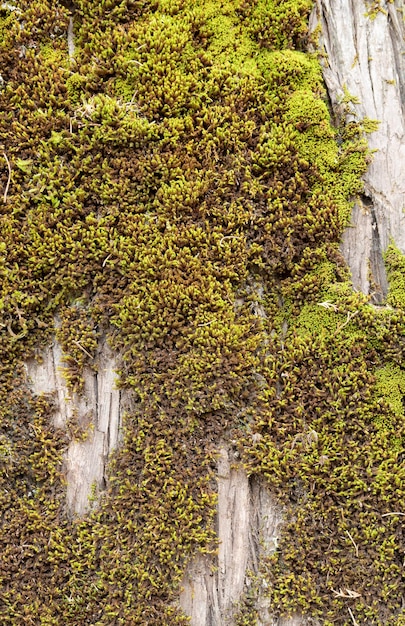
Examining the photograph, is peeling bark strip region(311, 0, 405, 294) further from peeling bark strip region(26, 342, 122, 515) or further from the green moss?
peeling bark strip region(26, 342, 122, 515)

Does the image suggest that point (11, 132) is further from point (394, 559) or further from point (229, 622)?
point (394, 559)

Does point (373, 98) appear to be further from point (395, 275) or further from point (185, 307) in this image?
point (185, 307)

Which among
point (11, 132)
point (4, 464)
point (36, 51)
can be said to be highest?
point (36, 51)

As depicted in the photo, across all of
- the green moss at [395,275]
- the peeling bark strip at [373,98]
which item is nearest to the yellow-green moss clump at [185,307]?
the green moss at [395,275]

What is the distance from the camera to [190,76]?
3.47 m

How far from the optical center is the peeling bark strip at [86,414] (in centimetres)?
332

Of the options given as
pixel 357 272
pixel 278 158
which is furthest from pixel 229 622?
pixel 278 158

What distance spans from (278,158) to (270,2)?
120 centimetres

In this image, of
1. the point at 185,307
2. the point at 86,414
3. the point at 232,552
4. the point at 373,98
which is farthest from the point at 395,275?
the point at 86,414

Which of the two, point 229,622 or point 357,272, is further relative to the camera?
point 357,272

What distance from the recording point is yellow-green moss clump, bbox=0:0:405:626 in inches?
125

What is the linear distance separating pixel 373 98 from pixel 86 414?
3.18 metres

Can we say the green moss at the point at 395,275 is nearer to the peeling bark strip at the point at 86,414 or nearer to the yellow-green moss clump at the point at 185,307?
the yellow-green moss clump at the point at 185,307

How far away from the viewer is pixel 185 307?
3.31m
